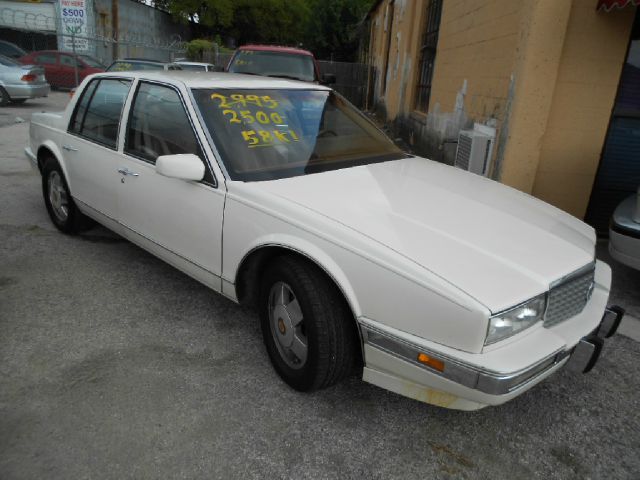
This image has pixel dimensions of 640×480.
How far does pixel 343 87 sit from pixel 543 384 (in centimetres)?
2041

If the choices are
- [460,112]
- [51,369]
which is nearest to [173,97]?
Result: [51,369]

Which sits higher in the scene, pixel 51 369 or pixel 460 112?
pixel 460 112

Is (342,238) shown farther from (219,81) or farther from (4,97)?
(4,97)

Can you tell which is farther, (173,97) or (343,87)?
(343,87)

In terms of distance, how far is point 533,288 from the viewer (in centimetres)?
213

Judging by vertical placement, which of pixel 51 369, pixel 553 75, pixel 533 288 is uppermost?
pixel 553 75

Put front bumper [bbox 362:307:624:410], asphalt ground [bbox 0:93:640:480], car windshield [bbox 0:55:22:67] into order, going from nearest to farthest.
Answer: front bumper [bbox 362:307:624:410]
asphalt ground [bbox 0:93:640:480]
car windshield [bbox 0:55:22:67]

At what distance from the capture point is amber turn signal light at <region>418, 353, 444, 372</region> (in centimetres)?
208

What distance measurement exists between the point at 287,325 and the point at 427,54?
9013 mm

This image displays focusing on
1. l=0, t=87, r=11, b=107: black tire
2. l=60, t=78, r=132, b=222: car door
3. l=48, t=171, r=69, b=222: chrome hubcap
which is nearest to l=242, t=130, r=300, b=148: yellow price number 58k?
l=60, t=78, r=132, b=222: car door

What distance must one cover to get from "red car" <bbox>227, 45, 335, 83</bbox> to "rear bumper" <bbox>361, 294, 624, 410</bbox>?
349 inches

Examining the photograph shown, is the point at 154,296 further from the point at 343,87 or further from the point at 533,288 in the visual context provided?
the point at 343,87

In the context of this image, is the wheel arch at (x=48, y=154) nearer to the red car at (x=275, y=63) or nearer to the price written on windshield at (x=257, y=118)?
the price written on windshield at (x=257, y=118)

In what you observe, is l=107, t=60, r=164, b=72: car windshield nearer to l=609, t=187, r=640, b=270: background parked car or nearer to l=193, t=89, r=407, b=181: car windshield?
l=193, t=89, r=407, b=181: car windshield
